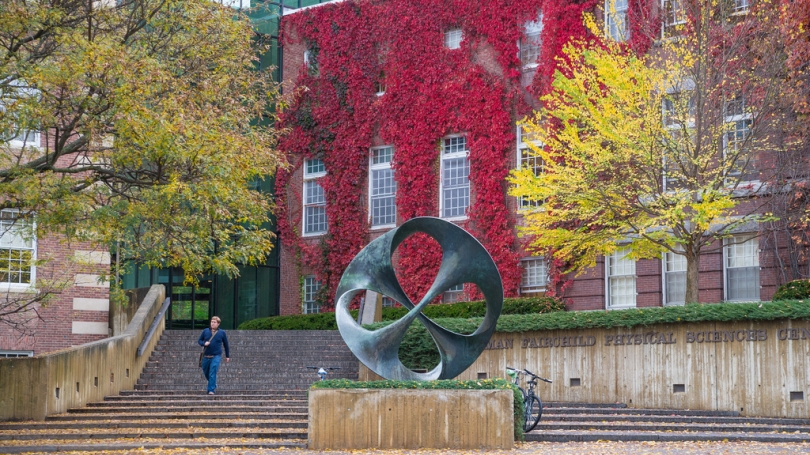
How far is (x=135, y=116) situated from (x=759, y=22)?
14.1 meters

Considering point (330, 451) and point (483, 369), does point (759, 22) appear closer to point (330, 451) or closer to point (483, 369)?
point (483, 369)

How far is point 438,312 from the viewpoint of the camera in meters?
29.8

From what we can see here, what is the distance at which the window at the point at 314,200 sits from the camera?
116 feet

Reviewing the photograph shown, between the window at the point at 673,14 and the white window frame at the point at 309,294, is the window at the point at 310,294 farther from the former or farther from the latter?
the window at the point at 673,14

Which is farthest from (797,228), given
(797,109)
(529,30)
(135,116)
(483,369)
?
(135,116)

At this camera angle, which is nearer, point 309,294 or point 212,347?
point 212,347

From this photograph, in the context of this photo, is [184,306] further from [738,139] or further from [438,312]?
[738,139]

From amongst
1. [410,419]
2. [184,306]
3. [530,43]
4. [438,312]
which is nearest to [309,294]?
[184,306]

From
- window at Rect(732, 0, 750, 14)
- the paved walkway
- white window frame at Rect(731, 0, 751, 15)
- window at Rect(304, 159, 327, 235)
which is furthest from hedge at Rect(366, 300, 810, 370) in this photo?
window at Rect(304, 159, 327, 235)

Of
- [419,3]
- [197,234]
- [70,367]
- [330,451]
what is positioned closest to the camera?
[330,451]

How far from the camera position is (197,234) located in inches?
671

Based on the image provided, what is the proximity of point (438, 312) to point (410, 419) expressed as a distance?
48.0 ft

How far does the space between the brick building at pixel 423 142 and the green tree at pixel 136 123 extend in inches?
509

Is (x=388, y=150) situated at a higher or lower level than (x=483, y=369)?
higher
